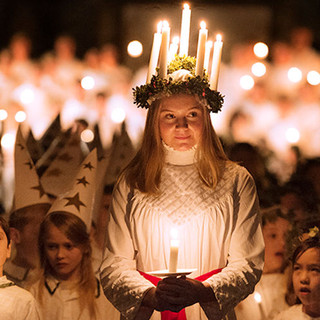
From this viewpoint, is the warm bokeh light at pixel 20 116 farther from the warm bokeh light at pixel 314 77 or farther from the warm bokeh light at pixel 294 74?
the warm bokeh light at pixel 314 77

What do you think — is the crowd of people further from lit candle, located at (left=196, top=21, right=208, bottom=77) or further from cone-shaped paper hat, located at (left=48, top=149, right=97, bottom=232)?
lit candle, located at (left=196, top=21, right=208, bottom=77)

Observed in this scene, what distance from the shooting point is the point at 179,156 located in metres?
3.48

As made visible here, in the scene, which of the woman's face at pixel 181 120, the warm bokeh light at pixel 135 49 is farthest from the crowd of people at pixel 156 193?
the warm bokeh light at pixel 135 49

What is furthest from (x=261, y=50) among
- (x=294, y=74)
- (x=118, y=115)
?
(x=118, y=115)

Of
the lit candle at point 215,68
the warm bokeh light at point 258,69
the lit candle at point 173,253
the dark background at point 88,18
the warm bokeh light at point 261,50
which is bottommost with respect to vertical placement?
the lit candle at point 173,253

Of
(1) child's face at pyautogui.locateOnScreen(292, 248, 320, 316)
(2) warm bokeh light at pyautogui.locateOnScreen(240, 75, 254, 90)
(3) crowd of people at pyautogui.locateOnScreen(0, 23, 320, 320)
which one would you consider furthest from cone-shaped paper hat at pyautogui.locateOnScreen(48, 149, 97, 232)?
(1) child's face at pyautogui.locateOnScreen(292, 248, 320, 316)

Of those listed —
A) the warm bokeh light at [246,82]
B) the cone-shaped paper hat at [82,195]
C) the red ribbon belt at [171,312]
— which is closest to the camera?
the red ribbon belt at [171,312]

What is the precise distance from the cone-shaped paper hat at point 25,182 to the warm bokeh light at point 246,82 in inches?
55.4

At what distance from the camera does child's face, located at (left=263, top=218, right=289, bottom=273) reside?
4016 millimetres

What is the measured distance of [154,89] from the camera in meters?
3.40

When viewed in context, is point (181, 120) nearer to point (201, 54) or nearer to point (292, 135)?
point (201, 54)

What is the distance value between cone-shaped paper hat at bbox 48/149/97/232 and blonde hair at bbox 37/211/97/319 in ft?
0.10

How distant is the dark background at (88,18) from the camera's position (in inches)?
172

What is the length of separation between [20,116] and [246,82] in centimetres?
145
